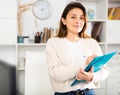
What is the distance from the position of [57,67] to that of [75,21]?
13.1 inches

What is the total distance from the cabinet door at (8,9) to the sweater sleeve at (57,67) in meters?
1.35

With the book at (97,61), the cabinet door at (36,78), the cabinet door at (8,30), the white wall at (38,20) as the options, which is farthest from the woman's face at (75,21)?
the white wall at (38,20)

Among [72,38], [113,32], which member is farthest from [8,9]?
[113,32]

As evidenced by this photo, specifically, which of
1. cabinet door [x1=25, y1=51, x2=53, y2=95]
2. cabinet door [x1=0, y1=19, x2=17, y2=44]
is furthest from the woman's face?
cabinet door [x1=0, y1=19, x2=17, y2=44]

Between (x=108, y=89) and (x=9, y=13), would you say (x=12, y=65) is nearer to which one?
(x=9, y=13)

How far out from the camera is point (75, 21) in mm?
1416

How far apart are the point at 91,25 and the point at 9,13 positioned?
1173mm

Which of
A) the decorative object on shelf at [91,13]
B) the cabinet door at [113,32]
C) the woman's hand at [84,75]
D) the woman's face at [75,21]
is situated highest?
the decorative object on shelf at [91,13]

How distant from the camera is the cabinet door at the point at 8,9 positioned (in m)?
2.58

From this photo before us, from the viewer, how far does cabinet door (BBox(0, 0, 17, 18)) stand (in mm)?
2578

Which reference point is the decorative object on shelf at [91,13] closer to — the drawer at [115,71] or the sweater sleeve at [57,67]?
the drawer at [115,71]

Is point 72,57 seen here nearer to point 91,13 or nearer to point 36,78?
point 36,78

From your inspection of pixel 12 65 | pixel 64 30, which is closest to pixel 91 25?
pixel 64 30

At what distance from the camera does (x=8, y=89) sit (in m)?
0.74
